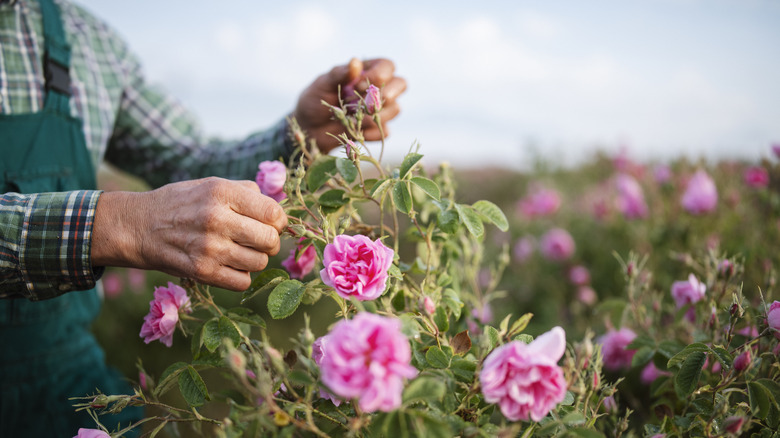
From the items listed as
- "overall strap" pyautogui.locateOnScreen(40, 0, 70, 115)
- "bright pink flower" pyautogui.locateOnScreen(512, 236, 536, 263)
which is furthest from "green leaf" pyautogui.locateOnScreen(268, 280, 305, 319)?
"bright pink flower" pyautogui.locateOnScreen(512, 236, 536, 263)

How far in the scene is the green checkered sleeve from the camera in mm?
937

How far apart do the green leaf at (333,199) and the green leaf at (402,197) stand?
137mm

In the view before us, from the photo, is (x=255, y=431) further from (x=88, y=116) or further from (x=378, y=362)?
(x=88, y=116)

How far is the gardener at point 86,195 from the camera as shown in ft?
2.84

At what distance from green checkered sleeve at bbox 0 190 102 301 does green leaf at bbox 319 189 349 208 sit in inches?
17.2

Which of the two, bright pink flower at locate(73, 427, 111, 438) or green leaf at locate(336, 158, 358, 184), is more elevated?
green leaf at locate(336, 158, 358, 184)

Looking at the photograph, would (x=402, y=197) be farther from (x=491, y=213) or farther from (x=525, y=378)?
(x=525, y=378)

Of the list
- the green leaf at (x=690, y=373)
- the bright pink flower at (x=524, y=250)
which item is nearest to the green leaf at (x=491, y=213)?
the green leaf at (x=690, y=373)

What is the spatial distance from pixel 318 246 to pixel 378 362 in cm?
36

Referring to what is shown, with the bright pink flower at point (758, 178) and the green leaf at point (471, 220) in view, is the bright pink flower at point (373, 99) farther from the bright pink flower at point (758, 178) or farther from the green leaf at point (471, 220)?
the bright pink flower at point (758, 178)

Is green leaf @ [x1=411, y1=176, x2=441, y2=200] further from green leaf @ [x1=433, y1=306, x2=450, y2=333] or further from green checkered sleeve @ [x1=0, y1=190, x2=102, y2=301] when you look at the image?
green checkered sleeve @ [x1=0, y1=190, x2=102, y2=301]

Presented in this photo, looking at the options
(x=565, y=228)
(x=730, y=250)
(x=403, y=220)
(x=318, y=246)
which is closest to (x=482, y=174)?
(x=403, y=220)

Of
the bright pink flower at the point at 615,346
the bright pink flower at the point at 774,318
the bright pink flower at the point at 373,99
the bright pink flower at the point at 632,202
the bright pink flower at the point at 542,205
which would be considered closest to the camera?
the bright pink flower at the point at 774,318

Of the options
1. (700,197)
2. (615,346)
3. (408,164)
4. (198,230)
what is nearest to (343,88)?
(408,164)
